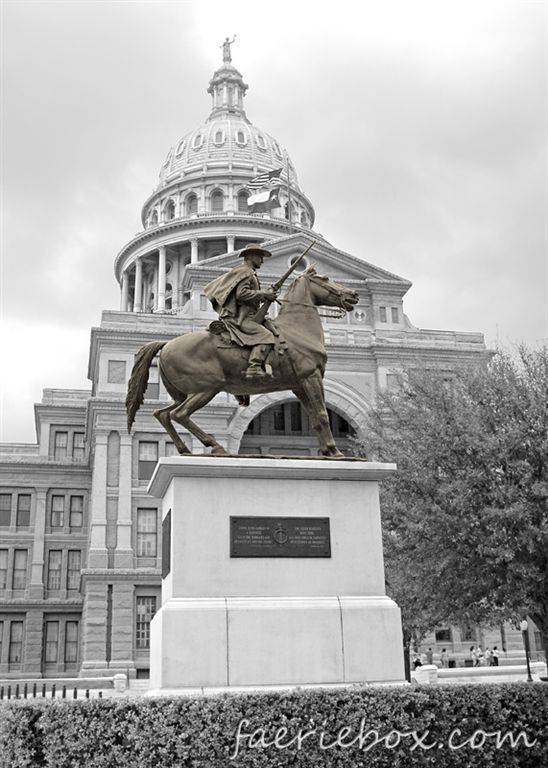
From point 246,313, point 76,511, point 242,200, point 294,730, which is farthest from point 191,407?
point 242,200

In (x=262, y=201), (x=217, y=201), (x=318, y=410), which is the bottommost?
(x=318, y=410)

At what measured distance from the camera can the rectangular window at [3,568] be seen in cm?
5392

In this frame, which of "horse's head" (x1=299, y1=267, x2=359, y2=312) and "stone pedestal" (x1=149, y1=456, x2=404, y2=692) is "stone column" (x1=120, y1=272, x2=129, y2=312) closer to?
"horse's head" (x1=299, y1=267, x2=359, y2=312)

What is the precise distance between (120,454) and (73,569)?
9714 millimetres

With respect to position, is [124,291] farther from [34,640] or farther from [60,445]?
[34,640]

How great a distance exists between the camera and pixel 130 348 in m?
52.5

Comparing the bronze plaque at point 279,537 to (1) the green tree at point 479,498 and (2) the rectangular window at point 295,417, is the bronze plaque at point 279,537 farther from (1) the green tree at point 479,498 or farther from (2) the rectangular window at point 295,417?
(2) the rectangular window at point 295,417

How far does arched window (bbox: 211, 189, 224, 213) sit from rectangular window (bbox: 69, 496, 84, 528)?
40709 millimetres

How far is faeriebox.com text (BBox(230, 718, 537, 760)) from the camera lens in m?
9.44

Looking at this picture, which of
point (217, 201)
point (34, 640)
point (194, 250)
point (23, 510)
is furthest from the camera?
point (217, 201)

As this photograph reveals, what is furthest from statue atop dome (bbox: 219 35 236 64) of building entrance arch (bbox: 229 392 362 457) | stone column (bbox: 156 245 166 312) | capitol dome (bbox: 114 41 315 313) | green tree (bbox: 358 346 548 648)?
green tree (bbox: 358 346 548 648)

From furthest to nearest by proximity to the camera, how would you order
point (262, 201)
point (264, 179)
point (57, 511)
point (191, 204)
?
point (191, 204) < point (264, 179) < point (262, 201) < point (57, 511)

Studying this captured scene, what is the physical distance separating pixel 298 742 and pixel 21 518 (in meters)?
49.0

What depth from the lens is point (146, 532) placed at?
49.1 metres
